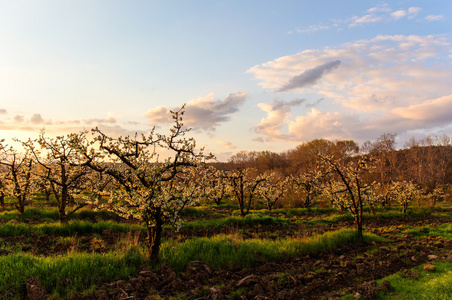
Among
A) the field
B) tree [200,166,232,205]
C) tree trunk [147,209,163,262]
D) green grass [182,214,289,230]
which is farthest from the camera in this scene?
green grass [182,214,289,230]

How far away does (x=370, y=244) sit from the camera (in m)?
15.0

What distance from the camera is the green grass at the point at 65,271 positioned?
7.85 meters

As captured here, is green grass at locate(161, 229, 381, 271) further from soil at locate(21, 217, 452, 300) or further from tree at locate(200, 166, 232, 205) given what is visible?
tree at locate(200, 166, 232, 205)

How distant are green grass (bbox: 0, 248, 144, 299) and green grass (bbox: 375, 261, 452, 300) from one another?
27.5 ft

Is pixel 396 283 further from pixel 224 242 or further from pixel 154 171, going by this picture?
pixel 154 171

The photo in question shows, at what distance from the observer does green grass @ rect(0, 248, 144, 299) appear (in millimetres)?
7852

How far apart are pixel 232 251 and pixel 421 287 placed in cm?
653

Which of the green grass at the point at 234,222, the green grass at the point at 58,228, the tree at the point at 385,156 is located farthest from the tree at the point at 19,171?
the tree at the point at 385,156

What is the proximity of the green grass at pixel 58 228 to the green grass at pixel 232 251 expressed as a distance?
6685 millimetres

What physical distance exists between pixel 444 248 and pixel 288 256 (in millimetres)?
9747

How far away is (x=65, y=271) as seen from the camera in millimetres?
8695

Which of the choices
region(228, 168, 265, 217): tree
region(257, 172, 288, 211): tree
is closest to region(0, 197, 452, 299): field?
region(228, 168, 265, 217): tree

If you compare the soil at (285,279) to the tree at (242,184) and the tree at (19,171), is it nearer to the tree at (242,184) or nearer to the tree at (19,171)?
the tree at (242,184)

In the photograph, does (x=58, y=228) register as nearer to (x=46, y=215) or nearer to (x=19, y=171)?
(x=46, y=215)
